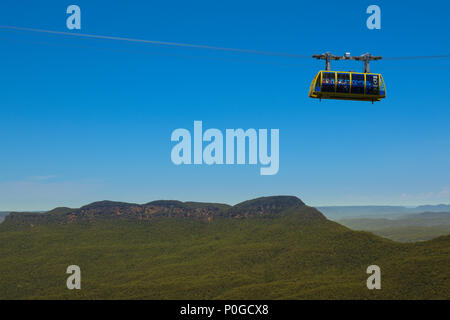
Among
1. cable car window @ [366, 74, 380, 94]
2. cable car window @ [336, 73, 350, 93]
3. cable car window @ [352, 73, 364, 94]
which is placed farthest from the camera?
cable car window @ [366, 74, 380, 94]

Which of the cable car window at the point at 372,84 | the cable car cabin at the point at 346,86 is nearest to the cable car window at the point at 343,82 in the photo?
the cable car cabin at the point at 346,86

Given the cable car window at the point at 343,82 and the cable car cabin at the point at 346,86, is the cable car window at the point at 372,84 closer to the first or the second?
the cable car cabin at the point at 346,86

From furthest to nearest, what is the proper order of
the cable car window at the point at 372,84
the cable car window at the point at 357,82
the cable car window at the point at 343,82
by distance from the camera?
the cable car window at the point at 372,84 < the cable car window at the point at 357,82 < the cable car window at the point at 343,82

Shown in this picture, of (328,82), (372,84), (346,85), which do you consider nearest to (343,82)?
(346,85)

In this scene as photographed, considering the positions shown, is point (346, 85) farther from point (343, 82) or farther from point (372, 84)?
point (372, 84)

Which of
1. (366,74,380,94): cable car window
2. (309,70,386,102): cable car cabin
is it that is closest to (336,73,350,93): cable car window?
(309,70,386,102): cable car cabin

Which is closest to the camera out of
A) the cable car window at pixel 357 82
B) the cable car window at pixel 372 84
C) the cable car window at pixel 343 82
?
the cable car window at pixel 343 82

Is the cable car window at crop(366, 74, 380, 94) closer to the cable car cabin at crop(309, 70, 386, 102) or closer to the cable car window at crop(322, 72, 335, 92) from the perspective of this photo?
the cable car cabin at crop(309, 70, 386, 102)
